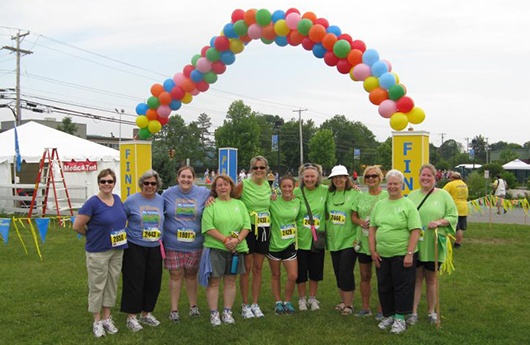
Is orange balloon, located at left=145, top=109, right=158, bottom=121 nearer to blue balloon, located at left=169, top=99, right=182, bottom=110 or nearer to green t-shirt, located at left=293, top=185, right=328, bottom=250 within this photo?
blue balloon, located at left=169, top=99, right=182, bottom=110

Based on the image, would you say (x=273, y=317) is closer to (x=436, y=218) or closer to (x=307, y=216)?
(x=307, y=216)

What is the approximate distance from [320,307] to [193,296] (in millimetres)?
1449

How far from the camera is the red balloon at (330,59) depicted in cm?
729

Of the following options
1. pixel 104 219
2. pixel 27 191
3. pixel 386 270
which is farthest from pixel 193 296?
pixel 27 191

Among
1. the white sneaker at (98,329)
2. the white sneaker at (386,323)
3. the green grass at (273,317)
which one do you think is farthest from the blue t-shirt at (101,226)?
the white sneaker at (386,323)

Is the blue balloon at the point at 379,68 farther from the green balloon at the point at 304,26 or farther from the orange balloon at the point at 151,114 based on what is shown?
the orange balloon at the point at 151,114

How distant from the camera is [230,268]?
4816 mm

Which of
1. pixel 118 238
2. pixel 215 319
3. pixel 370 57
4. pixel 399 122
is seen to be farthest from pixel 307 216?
pixel 370 57

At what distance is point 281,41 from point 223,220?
411 cm

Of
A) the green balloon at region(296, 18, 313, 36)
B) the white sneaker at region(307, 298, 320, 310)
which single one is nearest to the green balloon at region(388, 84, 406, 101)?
the green balloon at region(296, 18, 313, 36)

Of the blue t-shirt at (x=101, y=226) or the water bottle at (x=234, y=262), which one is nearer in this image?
the blue t-shirt at (x=101, y=226)

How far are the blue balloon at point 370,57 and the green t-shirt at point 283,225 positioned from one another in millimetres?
2798

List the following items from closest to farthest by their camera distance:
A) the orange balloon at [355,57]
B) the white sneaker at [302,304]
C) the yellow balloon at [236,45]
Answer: the white sneaker at [302,304] < the orange balloon at [355,57] < the yellow balloon at [236,45]

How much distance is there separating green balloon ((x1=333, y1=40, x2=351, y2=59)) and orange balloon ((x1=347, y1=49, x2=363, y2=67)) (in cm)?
7
